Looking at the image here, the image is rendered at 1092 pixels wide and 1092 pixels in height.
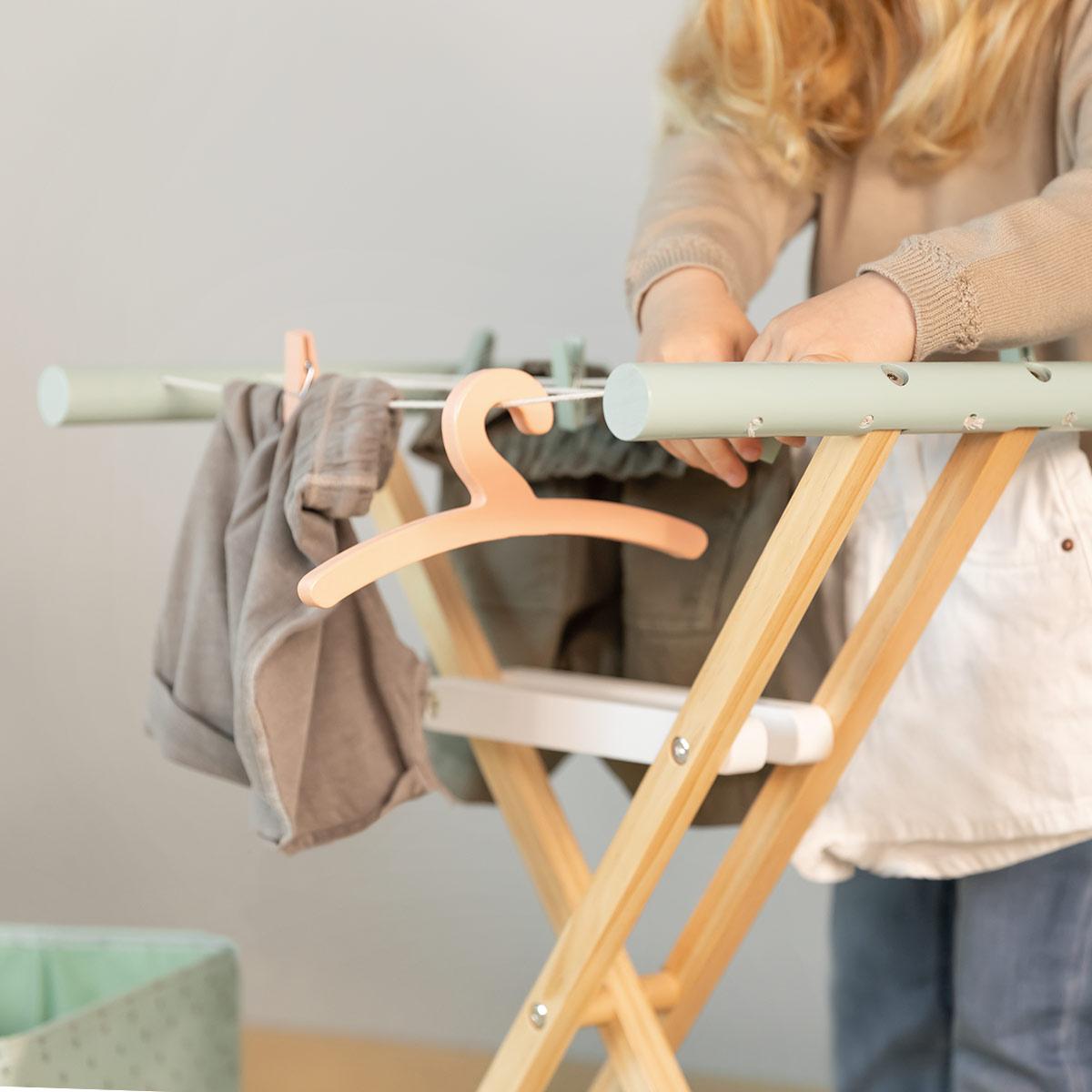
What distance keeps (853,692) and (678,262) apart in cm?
30

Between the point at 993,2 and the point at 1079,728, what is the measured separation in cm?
46

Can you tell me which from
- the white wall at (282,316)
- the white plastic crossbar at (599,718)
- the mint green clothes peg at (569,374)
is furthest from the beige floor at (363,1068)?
the mint green clothes peg at (569,374)

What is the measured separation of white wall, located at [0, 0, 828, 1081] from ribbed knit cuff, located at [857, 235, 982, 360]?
31.3 inches

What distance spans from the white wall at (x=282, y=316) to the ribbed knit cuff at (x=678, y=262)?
0.61 metres

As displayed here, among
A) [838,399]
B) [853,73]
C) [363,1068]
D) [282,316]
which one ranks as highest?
[853,73]

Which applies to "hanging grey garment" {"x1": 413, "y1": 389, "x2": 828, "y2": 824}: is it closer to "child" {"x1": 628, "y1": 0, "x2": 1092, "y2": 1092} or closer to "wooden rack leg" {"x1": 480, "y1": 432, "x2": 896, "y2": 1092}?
"child" {"x1": 628, "y1": 0, "x2": 1092, "y2": 1092}

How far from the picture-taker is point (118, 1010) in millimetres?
1020

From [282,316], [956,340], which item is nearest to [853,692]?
[956,340]

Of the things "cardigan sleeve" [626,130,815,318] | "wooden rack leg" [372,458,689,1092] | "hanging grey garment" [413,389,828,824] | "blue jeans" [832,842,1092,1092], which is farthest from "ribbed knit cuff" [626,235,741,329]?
"blue jeans" [832,842,1092,1092]

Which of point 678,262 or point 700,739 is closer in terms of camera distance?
point 700,739

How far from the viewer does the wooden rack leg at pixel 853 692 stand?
83 cm

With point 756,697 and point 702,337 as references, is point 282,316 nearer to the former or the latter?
point 702,337

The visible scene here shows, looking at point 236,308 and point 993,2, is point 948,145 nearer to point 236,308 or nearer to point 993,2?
point 993,2

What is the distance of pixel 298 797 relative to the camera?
A: 2.87 ft
